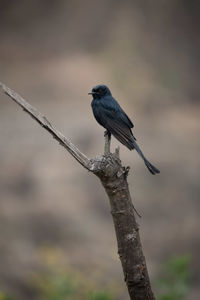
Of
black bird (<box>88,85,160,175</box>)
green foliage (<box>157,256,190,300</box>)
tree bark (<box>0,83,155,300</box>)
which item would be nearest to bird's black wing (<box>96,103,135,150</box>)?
black bird (<box>88,85,160,175</box>)

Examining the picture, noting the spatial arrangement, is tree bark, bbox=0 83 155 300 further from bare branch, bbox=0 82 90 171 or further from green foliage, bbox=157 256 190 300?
green foliage, bbox=157 256 190 300

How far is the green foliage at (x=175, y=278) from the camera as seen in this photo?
19.8 ft

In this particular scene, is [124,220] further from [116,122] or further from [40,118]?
[116,122]

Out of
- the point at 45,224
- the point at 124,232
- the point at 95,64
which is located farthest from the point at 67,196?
the point at 124,232

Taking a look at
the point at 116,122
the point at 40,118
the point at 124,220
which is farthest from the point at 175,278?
the point at 40,118

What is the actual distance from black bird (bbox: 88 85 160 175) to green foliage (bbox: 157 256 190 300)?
1296 mm

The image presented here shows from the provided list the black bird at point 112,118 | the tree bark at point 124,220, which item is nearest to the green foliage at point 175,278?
the black bird at point 112,118

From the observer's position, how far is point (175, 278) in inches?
245

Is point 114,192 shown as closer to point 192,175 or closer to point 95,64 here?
point 192,175

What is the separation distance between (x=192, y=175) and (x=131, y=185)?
1317mm

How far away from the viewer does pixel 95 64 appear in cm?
1341

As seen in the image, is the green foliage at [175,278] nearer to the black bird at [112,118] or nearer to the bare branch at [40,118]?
the black bird at [112,118]

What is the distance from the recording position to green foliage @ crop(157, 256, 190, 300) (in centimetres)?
604

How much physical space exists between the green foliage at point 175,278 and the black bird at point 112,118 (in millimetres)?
1296
